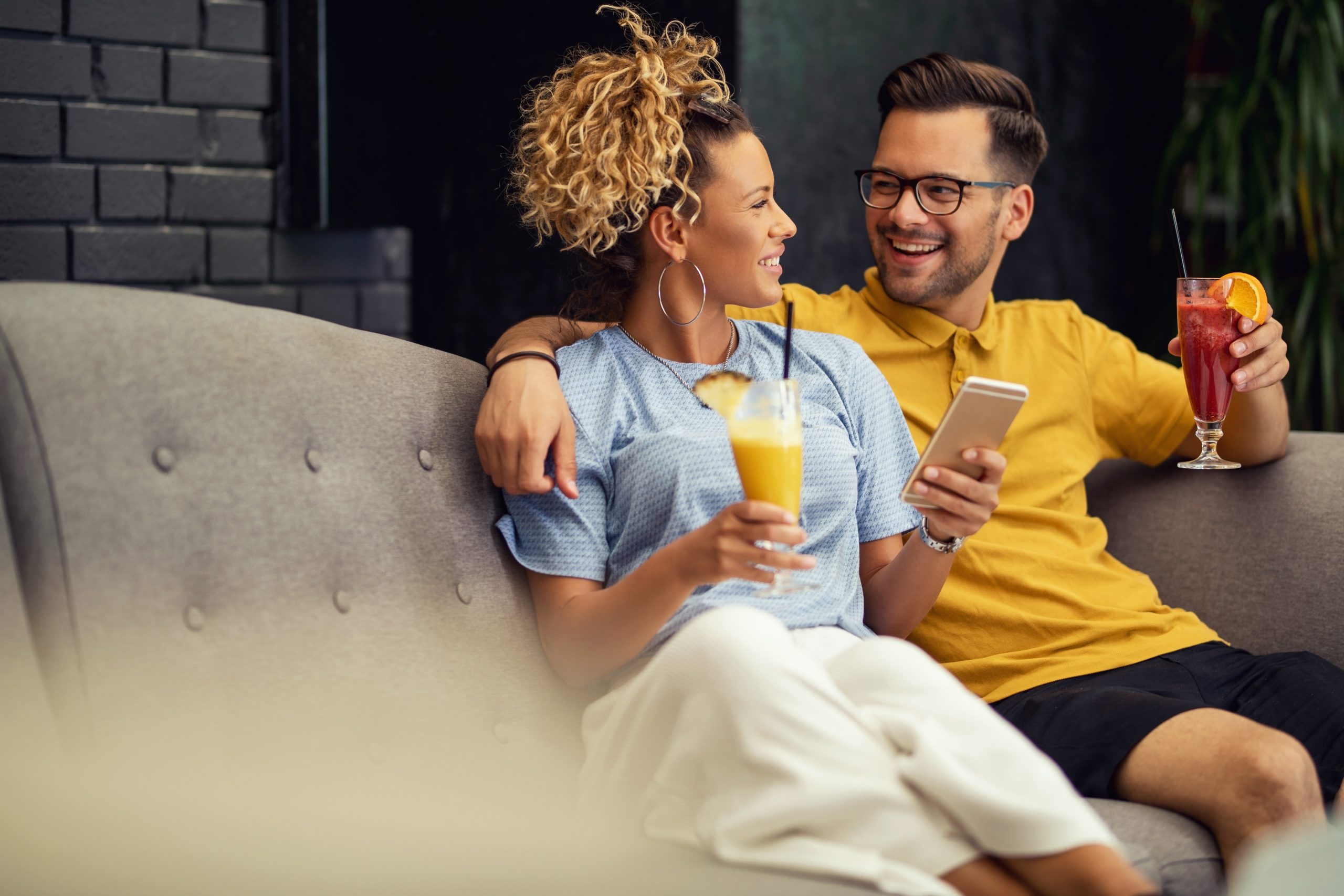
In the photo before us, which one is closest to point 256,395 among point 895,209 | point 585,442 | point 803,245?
point 585,442

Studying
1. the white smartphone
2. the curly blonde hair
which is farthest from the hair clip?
the white smartphone

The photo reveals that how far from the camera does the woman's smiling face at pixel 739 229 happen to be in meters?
1.71

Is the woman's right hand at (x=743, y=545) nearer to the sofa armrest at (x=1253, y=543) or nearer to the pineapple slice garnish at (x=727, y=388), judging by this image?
the pineapple slice garnish at (x=727, y=388)

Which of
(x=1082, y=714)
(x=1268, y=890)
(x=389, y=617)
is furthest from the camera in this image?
(x=1082, y=714)

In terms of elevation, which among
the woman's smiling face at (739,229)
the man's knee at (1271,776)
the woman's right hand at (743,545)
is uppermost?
the woman's smiling face at (739,229)

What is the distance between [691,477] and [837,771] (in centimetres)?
51

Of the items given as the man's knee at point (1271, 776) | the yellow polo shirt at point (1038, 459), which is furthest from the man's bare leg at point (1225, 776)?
the yellow polo shirt at point (1038, 459)

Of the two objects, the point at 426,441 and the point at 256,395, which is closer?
the point at 256,395

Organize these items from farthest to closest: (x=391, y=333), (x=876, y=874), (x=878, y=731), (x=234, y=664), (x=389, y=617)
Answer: (x=391, y=333), (x=389, y=617), (x=234, y=664), (x=878, y=731), (x=876, y=874)

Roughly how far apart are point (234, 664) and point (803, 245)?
163cm

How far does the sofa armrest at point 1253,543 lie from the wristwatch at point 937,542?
2.48 ft

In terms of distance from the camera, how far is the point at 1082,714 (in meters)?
1.65

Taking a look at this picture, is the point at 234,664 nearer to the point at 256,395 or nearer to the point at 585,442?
the point at 256,395

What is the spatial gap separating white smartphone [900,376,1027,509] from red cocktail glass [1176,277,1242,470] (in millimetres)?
526
